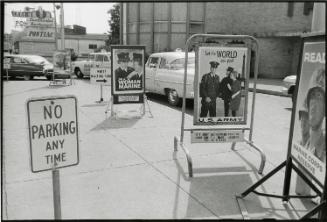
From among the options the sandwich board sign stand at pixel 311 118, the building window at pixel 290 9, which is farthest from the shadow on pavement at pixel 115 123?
the building window at pixel 290 9

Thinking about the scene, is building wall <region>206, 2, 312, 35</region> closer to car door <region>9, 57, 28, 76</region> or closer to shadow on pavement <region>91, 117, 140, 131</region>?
car door <region>9, 57, 28, 76</region>

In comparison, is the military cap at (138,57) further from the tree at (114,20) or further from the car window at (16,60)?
the tree at (114,20)

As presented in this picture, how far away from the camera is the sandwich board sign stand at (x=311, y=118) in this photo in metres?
3.30

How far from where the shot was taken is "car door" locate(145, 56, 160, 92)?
37.8ft

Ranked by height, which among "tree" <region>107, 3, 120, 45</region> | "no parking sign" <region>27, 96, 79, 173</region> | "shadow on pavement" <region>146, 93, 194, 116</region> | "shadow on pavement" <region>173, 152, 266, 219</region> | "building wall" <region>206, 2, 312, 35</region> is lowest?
"shadow on pavement" <region>173, 152, 266, 219</region>

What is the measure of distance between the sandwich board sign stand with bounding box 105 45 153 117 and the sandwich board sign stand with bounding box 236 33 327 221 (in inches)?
202

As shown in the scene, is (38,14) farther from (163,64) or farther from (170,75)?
(170,75)

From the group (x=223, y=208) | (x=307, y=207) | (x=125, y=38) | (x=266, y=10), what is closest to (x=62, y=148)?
(x=223, y=208)

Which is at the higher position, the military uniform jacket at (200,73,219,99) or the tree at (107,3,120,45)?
the tree at (107,3,120,45)

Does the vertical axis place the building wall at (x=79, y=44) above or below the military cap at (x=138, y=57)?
above

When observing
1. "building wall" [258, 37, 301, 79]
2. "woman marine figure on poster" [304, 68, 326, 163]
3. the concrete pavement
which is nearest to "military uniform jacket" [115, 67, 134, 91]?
the concrete pavement

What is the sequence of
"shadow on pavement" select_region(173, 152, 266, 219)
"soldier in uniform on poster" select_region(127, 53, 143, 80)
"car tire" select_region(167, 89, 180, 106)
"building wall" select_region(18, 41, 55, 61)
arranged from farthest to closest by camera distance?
"building wall" select_region(18, 41, 55, 61), "car tire" select_region(167, 89, 180, 106), "soldier in uniform on poster" select_region(127, 53, 143, 80), "shadow on pavement" select_region(173, 152, 266, 219)

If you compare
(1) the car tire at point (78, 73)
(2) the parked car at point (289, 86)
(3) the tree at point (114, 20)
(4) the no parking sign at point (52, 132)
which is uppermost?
(3) the tree at point (114, 20)

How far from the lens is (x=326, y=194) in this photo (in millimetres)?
3229
